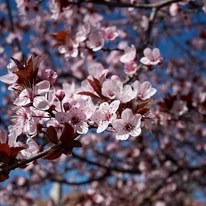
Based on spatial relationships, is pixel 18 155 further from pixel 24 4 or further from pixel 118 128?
pixel 24 4

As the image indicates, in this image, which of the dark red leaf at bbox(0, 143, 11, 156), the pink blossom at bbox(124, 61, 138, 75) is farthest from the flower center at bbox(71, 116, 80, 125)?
the pink blossom at bbox(124, 61, 138, 75)

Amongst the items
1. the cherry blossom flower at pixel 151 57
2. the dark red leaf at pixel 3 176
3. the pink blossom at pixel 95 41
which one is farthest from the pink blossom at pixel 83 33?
the dark red leaf at pixel 3 176

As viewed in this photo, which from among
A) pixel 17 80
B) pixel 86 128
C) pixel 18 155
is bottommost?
pixel 18 155

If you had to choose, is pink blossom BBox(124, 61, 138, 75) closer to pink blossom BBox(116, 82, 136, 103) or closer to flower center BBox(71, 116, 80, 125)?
pink blossom BBox(116, 82, 136, 103)

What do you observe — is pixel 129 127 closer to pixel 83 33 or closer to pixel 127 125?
pixel 127 125

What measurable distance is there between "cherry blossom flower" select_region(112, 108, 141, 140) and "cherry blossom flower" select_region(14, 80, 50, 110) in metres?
0.26

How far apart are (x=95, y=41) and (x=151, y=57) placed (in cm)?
40

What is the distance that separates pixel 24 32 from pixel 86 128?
449cm

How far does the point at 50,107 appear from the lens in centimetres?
120

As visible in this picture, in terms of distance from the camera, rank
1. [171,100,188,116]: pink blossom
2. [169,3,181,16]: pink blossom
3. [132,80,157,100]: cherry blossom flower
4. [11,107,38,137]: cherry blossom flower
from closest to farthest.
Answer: [11,107,38,137]: cherry blossom flower → [132,80,157,100]: cherry blossom flower → [171,100,188,116]: pink blossom → [169,3,181,16]: pink blossom

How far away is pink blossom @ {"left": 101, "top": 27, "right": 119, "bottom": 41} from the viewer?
199 cm

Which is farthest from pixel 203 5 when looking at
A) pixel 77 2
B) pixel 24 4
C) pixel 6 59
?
pixel 6 59

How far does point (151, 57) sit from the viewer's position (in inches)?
68.1

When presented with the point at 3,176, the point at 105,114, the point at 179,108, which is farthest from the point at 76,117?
the point at 179,108
